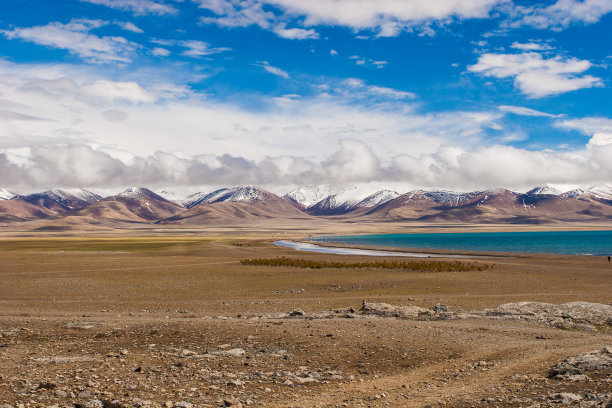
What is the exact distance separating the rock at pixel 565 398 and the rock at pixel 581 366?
1395mm

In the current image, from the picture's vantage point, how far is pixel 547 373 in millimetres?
11961

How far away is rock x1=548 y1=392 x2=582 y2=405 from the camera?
9750 millimetres

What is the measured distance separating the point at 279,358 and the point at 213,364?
1.83 m

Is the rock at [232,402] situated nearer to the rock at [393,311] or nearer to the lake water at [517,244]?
the rock at [393,311]

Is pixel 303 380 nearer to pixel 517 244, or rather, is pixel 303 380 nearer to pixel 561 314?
pixel 561 314

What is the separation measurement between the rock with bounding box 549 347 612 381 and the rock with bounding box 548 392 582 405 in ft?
4.58

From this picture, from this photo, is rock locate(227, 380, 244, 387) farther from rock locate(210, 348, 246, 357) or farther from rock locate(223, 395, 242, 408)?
rock locate(210, 348, 246, 357)

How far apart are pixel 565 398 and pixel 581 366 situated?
7.54ft

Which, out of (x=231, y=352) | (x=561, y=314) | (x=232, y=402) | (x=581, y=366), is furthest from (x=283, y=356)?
(x=561, y=314)

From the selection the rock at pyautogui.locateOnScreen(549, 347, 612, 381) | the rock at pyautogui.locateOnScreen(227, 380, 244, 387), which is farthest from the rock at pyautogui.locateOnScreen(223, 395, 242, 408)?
the rock at pyautogui.locateOnScreen(549, 347, 612, 381)

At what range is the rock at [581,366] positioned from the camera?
11.4 m

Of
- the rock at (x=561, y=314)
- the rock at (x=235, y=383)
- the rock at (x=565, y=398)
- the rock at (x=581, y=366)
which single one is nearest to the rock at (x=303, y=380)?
the rock at (x=235, y=383)

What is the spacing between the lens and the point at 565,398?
32.4ft

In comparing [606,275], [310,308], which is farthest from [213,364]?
[606,275]
